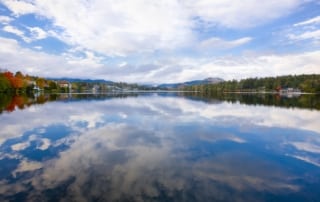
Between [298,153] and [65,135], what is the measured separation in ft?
37.1

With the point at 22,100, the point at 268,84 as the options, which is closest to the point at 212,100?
the point at 22,100

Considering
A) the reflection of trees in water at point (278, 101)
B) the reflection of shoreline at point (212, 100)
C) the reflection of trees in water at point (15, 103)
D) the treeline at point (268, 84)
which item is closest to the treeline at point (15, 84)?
the reflection of shoreline at point (212, 100)

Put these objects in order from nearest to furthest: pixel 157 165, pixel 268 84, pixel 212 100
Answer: pixel 157 165
pixel 212 100
pixel 268 84

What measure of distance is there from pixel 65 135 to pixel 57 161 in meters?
4.45

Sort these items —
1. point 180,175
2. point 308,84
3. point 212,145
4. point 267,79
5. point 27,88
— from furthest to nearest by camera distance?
1. point 267,79
2. point 308,84
3. point 27,88
4. point 212,145
5. point 180,175

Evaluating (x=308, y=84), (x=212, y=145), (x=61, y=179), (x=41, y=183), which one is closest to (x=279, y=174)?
(x=212, y=145)

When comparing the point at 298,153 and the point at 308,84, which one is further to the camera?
the point at 308,84

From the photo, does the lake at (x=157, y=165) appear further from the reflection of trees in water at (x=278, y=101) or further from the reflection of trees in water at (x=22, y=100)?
the reflection of trees in water at (x=278, y=101)

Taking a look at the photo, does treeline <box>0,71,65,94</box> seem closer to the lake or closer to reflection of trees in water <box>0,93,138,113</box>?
reflection of trees in water <box>0,93,138,113</box>

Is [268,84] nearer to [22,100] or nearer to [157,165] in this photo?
[22,100]

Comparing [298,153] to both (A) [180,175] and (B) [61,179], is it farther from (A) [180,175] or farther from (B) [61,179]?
(B) [61,179]

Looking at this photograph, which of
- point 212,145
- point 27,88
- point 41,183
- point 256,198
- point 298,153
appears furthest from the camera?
point 27,88

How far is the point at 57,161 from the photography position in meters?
7.87

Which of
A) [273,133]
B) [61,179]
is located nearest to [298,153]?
[273,133]
